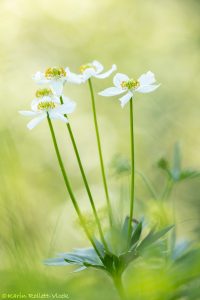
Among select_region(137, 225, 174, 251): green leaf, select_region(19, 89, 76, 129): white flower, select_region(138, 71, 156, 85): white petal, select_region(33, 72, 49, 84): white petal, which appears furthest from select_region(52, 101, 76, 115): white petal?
select_region(137, 225, 174, 251): green leaf

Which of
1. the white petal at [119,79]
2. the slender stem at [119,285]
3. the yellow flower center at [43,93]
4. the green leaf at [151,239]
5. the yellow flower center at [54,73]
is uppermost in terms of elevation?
the yellow flower center at [54,73]

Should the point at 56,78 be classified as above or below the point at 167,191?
above

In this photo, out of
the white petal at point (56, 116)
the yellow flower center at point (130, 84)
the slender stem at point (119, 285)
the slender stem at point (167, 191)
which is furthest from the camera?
the slender stem at point (167, 191)

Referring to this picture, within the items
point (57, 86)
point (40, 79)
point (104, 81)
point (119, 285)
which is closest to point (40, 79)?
point (40, 79)

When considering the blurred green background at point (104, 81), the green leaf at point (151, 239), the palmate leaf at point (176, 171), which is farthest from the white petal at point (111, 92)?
the blurred green background at point (104, 81)

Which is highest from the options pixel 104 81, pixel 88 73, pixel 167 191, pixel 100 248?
pixel 104 81

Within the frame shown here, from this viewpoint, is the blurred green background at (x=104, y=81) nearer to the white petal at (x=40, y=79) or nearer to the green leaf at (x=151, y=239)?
the white petal at (x=40, y=79)

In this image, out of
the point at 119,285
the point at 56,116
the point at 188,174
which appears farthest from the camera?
the point at 188,174

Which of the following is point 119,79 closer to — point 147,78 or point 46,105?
point 147,78
